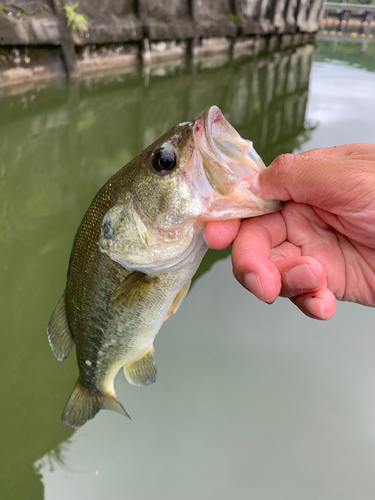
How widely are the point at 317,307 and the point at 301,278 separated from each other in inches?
5.5

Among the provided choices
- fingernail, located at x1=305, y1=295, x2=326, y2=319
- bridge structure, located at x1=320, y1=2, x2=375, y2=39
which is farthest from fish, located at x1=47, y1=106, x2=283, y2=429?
bridge structure, located at x1=320, y1=2, x2=375, y2=39

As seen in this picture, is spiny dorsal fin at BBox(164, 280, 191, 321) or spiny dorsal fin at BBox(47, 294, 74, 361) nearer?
spiny dorsal fin at BBox(164, 280, 191, 321)

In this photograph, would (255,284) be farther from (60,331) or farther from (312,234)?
(60,331)

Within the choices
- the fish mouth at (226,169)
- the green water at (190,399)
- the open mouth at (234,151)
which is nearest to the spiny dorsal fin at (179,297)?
the fish mouth at (226,169)

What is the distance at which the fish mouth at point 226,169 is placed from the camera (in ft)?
3.71

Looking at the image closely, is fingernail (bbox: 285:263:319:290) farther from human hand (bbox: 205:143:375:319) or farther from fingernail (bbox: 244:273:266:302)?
fingernail (bbox: 244:273:266:302)

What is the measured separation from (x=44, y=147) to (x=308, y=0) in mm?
21976

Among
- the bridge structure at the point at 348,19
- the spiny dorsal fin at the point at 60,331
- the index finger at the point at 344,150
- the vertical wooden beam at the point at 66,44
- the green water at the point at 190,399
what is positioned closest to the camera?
the index finger at the point at 344,150

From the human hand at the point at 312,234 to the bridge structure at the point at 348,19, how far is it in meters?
33.7

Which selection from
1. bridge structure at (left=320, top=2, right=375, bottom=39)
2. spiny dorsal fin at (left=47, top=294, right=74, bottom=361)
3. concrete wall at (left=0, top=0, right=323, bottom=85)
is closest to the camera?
spiny dorsal fin at (left=47, top=294, right=74, bottom=361)

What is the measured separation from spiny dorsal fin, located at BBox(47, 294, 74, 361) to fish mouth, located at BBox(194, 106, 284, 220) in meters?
0.99

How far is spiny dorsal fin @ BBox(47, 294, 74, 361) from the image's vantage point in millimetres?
1694

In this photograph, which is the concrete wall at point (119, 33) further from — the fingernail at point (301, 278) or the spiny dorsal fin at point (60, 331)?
the fingernail at point (301, 278)

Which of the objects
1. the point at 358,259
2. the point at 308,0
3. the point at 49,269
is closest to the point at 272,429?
the point at 358,259
